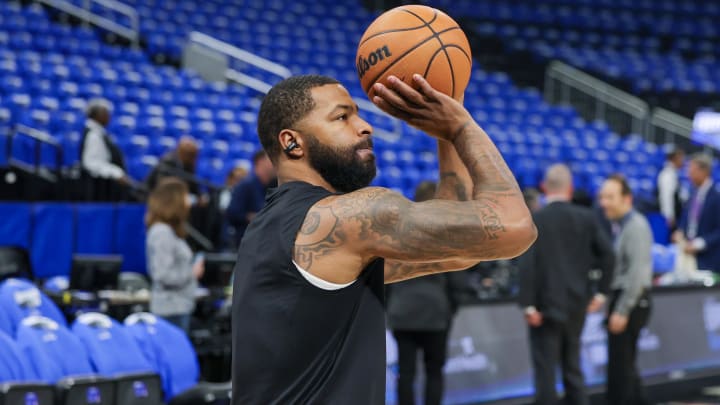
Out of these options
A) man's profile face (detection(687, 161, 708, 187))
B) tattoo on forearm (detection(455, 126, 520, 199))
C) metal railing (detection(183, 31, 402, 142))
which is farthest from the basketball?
metal railing (detection(183, 31, 402, 142))

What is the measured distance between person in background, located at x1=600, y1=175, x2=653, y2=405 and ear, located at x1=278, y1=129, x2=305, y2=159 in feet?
16.7

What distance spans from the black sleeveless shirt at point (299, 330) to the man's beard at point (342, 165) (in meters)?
0.05

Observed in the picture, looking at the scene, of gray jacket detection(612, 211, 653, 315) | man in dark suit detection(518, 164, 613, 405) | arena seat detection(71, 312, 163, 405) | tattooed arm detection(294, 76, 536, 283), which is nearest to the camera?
tattooed arm detection(294, 76, 536, 283)

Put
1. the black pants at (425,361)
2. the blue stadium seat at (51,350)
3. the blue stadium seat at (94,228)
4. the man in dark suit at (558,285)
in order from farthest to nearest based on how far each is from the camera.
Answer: the blue stadium seat at (94,228)
the man in dark suit at (558,285)
the black pants at (425,361)
the blue stadium seat at (51,350)

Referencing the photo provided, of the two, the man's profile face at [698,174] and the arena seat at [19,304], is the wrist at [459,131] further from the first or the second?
the man's profile face at [698,174]

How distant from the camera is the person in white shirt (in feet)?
28.5

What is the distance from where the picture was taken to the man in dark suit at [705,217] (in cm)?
932

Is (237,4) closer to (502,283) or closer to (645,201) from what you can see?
(645,201)

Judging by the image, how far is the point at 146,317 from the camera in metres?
5.66

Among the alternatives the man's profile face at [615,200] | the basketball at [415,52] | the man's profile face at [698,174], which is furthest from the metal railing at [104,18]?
the basketball at [415,52]

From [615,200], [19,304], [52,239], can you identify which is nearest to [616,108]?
[615,200]

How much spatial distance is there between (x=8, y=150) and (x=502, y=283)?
5097 mm

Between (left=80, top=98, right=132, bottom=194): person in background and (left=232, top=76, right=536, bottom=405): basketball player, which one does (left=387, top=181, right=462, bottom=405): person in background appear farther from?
(left=232, top=76, right=536, bottom=405): basketball player

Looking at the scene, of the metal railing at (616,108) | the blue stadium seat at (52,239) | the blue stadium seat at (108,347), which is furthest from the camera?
the metal railing at (616,108)
